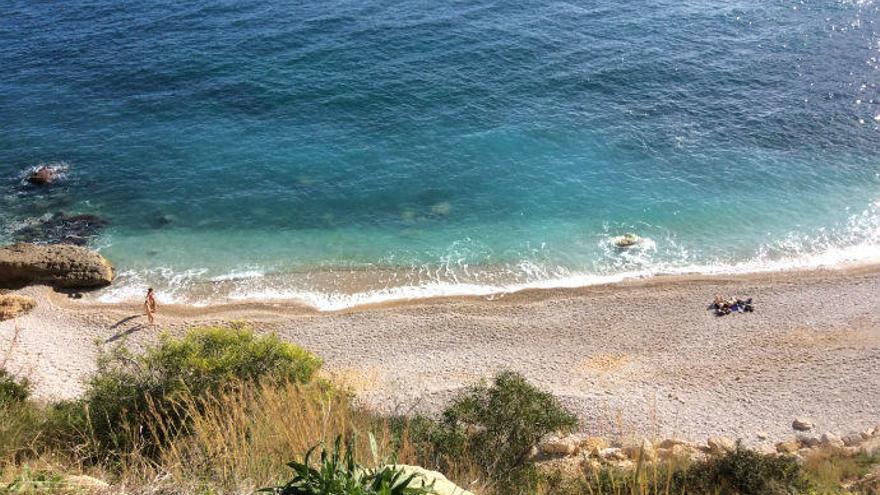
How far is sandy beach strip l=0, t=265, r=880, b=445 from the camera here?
2684 centimetres

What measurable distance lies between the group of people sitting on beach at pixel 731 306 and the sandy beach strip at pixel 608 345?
0.38 m

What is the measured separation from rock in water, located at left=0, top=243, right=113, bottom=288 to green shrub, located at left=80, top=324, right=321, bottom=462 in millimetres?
16913

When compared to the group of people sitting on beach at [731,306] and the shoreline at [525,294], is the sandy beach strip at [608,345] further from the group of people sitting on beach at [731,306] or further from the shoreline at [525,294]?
the group of people sitting on beach at [731,306]

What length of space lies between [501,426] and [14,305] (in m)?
27.2

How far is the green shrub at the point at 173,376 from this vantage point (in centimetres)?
1616

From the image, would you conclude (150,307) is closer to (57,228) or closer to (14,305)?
(14,305)

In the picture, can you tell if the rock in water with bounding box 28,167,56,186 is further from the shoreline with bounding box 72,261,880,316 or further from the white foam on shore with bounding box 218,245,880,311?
the white foam on shore with bounding box 218,245,880,311

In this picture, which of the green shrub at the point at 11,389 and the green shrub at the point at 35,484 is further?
the green shrub at the point at 11,389

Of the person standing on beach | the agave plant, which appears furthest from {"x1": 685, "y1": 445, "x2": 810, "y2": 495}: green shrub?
the person standing on beach

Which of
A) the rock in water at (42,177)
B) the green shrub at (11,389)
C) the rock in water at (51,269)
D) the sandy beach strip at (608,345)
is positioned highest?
the rock in water at (42,177)

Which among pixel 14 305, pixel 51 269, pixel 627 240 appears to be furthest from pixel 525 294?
pixel 14 305

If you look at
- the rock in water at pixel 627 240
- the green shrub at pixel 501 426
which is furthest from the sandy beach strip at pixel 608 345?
the green shrub at pixel 501 426

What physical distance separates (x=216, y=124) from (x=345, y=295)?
70.0ft

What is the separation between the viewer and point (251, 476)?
10.1 m
